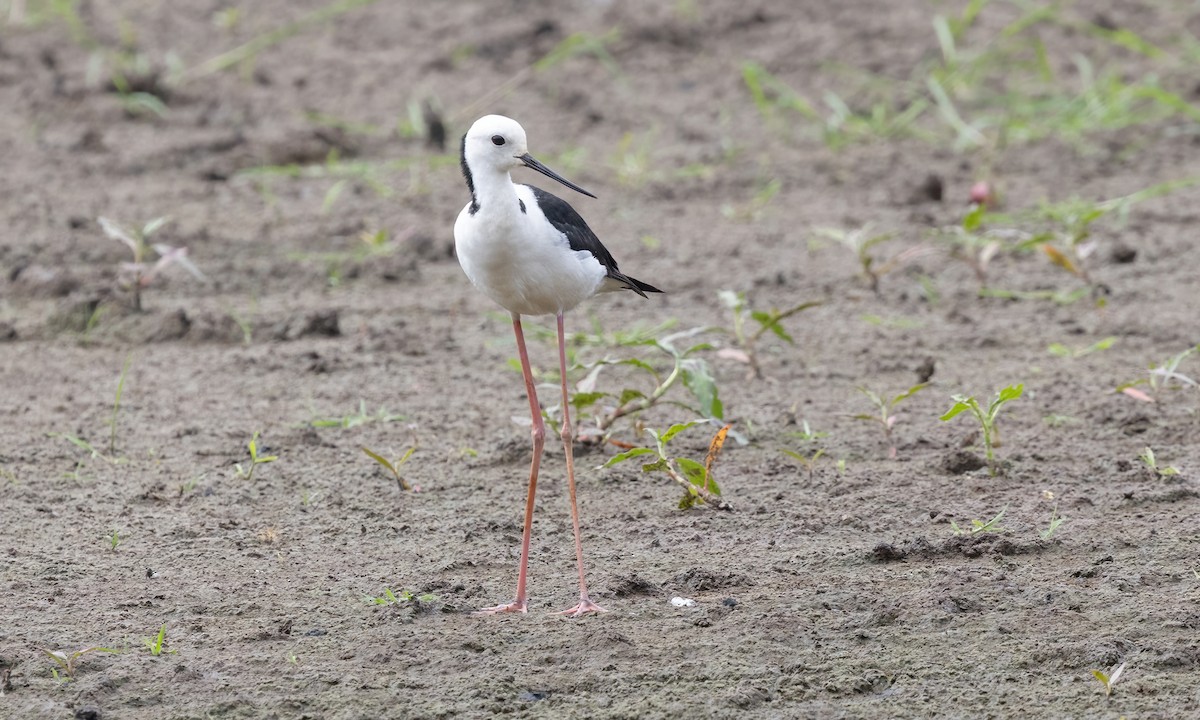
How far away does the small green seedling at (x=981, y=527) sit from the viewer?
3.82 meters

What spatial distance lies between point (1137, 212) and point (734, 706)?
4310mm

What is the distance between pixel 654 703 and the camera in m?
3.09

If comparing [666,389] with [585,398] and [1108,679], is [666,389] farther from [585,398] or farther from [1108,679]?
[1108,679]

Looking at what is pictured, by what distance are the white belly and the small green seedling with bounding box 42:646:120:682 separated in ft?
3.96

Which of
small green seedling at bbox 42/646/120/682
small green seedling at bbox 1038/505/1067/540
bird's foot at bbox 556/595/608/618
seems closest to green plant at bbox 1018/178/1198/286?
small green seedling at bbox 1038/505/1067/540

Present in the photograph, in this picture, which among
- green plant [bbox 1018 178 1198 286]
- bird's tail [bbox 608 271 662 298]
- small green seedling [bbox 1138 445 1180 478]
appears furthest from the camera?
green plant [bbox 1018 178 1198 286]

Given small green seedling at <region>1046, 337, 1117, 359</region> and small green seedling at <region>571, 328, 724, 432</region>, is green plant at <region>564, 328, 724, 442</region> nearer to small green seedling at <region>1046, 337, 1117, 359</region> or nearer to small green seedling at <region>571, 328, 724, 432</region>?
small green seedling at <region>571, 328, 724, 432</region>

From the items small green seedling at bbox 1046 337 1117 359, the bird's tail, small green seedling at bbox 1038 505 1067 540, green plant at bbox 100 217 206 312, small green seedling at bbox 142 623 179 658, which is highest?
the bird's tail

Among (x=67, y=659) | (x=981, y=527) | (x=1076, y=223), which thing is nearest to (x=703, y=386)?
(x=981, y=527)

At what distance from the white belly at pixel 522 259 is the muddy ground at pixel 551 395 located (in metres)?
0.70

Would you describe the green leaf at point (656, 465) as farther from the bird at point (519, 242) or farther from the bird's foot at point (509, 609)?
the bird's foot at point (509, 609)

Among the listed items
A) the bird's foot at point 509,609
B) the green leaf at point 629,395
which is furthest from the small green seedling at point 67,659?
the green leaf at point 629,395

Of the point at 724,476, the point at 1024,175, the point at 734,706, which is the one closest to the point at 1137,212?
the point at 1024,175

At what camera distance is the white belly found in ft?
11.5
